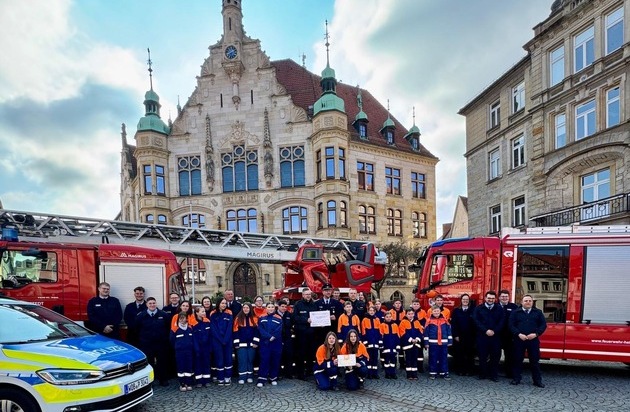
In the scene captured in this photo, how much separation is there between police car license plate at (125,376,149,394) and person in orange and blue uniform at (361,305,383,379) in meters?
4.38

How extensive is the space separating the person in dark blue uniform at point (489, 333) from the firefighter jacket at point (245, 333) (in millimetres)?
4660

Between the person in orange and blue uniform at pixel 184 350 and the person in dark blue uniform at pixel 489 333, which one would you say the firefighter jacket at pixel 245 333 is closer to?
the person in orange and blue uniform at pixel 184 350

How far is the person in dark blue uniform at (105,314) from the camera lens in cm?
785

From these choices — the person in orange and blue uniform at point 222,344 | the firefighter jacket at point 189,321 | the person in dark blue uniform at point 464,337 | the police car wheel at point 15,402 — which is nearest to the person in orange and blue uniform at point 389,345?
the person in dark blue uniform at point 464,337

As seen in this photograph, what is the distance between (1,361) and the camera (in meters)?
4.75

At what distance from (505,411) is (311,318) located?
3.86 metres

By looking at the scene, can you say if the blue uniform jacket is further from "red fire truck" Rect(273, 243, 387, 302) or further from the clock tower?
the clock tower

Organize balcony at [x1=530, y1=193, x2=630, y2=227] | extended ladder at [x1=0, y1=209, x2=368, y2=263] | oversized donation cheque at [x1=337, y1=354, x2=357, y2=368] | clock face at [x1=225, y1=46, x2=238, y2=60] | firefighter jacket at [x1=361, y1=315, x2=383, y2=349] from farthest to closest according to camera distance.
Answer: clock face at [x1=225, y1=46, x2=238, y2=60] < balcony at [x1=530, y1=193, x2=630, y2=227] < extended ladder at [x1=0, y1=209, x2=368, y2=263] < firefighter jacket at [x1=361, y1=315, x2=383, y2=349] < oversized donation cheque at [x1=337, y1=354, x2=357, y2=368]

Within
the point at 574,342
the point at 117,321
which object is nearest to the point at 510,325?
the point at 574,342

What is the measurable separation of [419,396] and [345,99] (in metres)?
29.0

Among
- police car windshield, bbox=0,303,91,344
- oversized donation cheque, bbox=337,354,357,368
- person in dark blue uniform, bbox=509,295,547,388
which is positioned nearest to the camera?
police car windshield, bbox=0,303,91,344

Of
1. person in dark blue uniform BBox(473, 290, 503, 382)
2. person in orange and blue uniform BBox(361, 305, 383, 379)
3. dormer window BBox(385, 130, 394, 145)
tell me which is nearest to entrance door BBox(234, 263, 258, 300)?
dormer window BBox(385, 130, 394, 145)

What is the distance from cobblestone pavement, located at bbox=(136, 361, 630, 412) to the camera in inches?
247

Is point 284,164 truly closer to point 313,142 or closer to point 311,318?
point 313,142
